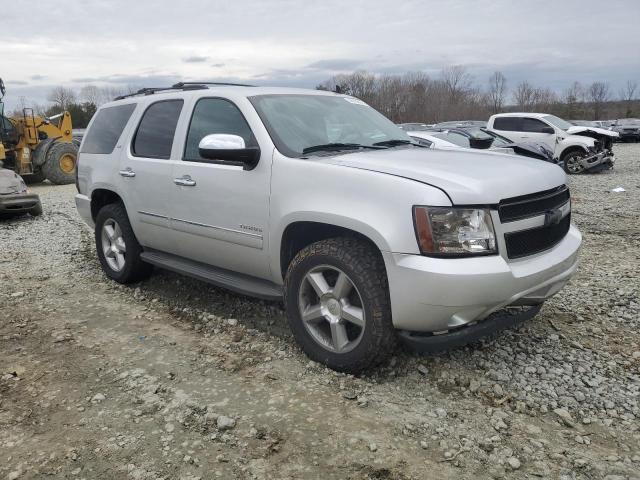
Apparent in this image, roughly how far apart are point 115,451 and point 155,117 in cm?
307

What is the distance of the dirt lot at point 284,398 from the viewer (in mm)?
2627

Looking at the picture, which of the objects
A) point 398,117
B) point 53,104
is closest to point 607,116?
point 398,117

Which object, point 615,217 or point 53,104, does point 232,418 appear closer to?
point 615,217

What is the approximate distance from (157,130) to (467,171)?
2.86 metres

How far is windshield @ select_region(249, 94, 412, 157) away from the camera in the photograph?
382 cm

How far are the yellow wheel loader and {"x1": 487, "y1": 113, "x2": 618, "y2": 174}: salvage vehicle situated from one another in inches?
518

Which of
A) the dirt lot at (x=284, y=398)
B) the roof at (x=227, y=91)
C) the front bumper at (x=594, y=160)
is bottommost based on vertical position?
the dirt lot at (x=284, y=398)

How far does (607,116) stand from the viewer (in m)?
65.4

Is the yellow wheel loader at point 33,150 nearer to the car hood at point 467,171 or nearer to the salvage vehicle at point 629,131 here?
the car hood at point 467,171

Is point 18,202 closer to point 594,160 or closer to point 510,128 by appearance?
point 510,128

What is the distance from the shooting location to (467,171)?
317 cm

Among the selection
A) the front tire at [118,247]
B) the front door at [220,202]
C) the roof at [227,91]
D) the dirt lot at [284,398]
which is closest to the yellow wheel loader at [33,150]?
the front tire at [118,247]

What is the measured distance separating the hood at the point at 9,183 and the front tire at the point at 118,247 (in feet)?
16.2

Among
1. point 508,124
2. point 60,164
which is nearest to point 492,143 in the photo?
point 508,124
